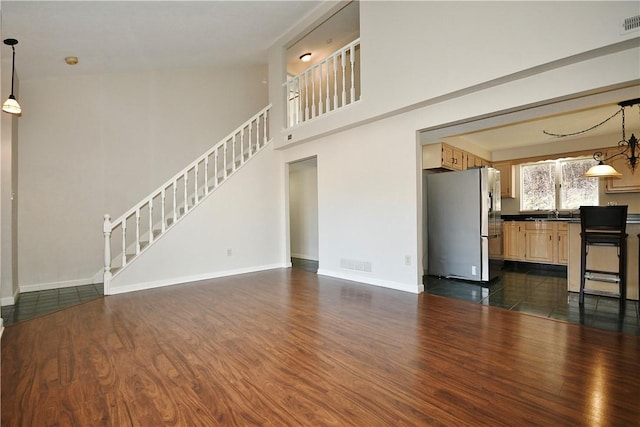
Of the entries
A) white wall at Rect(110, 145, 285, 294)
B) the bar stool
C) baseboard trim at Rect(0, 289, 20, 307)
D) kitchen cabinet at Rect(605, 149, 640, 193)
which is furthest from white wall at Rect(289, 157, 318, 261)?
kitchen cabinet at Rect(605, 149, 640, 193)

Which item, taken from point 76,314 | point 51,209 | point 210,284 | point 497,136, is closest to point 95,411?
point 76,314

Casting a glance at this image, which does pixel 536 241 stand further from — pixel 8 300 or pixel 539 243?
pixel 8 300

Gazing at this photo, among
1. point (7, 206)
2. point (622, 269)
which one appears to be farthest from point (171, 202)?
point (622, 269)

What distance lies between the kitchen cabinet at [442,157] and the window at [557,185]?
2100mm

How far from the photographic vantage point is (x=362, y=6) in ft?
14.3

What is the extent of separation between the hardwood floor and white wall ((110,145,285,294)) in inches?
50.1

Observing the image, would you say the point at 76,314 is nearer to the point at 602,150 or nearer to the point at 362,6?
the point at 362,6

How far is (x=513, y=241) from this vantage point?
20.9 feet

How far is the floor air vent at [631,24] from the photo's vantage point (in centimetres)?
235

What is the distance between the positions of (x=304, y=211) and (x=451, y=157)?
3.66 meters

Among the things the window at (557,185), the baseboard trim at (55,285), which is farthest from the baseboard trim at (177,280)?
the window at (557,185)

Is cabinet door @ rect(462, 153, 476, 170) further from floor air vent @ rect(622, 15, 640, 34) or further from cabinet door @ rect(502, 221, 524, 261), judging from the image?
floor air vent @ rect(622, 15, 640, 34)

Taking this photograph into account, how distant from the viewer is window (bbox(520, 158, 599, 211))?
20.3 feet

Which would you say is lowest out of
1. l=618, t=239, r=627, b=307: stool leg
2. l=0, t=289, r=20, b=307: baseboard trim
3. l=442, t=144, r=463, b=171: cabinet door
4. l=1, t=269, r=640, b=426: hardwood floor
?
l=1, t=269, r=640, b=426: hardwood floor
